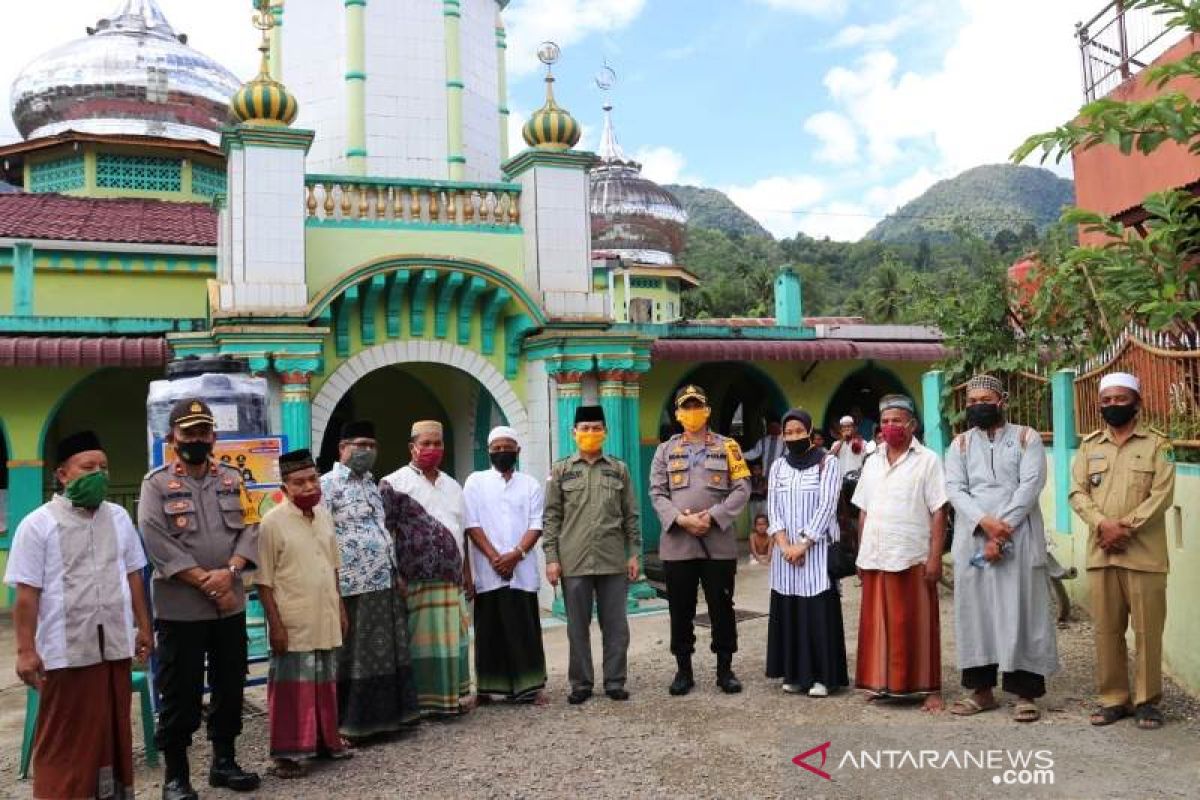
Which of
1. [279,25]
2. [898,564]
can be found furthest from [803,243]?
[898,564]

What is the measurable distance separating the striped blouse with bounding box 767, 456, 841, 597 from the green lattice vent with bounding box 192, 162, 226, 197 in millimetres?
10778

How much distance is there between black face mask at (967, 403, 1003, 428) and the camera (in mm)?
5262

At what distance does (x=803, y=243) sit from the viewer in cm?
6412

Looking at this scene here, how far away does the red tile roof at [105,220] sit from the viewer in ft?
37.7

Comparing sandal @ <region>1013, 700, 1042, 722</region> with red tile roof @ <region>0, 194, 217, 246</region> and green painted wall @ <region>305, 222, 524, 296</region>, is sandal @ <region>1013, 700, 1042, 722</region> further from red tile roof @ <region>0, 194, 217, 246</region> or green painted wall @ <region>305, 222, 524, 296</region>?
red tile roof @ <region>0, 194, 217, 246</region>

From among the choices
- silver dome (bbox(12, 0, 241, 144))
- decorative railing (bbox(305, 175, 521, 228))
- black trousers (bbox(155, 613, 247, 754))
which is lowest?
black trousers (bbox(155, 613, 247, 754))

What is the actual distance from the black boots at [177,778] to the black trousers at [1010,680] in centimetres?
367

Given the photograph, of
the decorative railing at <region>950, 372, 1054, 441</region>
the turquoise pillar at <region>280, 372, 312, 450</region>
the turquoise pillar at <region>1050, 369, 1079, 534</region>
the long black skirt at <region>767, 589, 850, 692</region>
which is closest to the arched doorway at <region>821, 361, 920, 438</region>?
the decorative railing at <region>950, 372, 1054, 441</region>

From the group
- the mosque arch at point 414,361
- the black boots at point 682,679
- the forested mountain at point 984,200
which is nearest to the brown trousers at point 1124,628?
the black boots at point 682,679

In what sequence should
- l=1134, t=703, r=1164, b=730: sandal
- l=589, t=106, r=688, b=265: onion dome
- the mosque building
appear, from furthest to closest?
1. l=589, t=106, r=688, b=265: onion dome
2. the mosque building
3. l=1134, t=703, r=1164, b=730: sandal

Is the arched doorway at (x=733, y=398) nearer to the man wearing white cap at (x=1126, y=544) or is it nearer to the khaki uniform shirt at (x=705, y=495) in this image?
the khaki uniform shirt at (x=705, y=495)

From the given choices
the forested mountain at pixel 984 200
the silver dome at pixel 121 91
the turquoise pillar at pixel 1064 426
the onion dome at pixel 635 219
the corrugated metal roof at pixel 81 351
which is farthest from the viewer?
the forested mountain at pixel 984 200

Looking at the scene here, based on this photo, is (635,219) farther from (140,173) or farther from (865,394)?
(140,173)

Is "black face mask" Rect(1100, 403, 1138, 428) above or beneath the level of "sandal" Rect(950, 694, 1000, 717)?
above
